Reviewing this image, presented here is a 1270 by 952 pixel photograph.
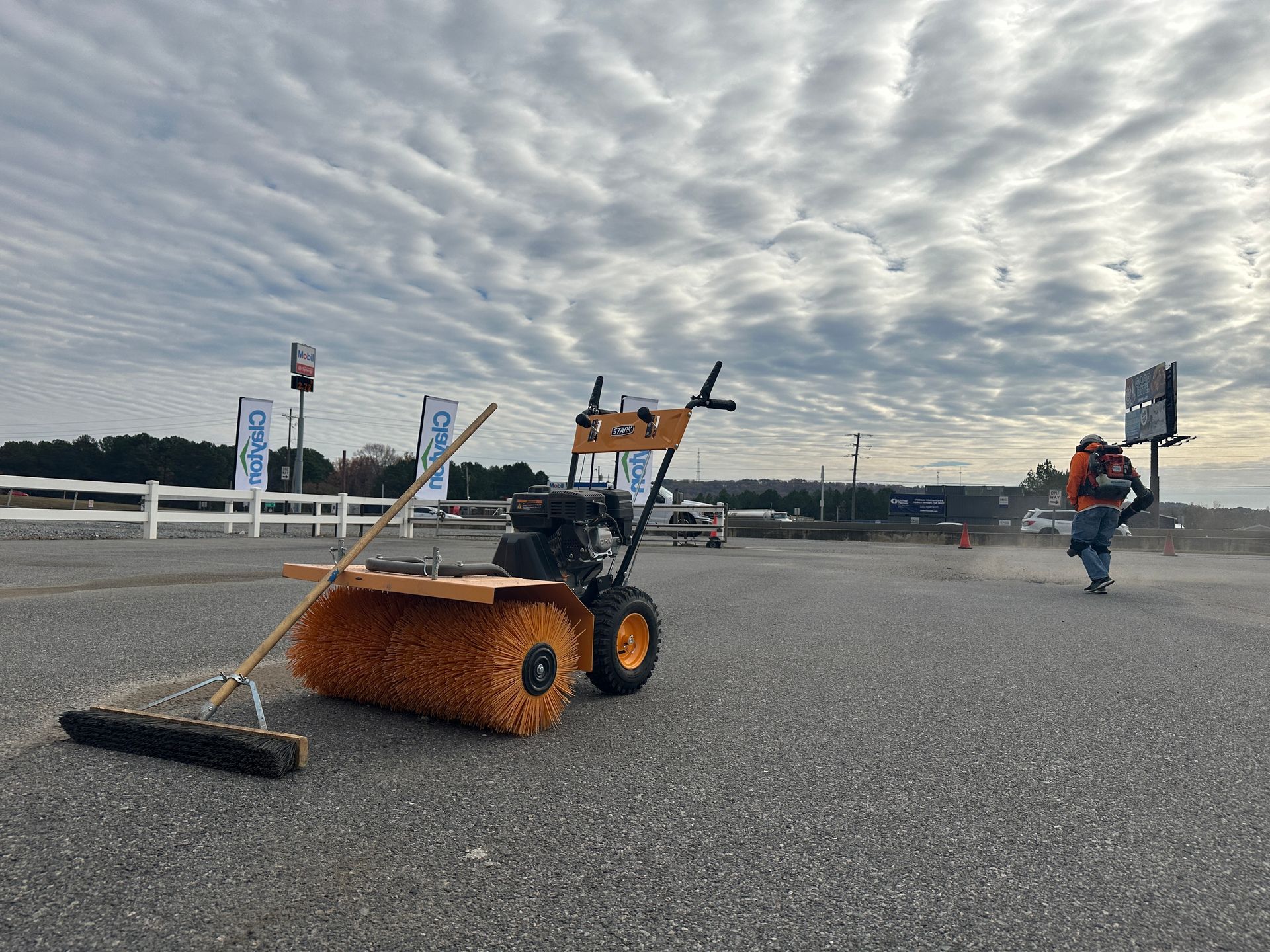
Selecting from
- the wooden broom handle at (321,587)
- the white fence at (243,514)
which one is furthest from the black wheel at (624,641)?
A: the white fence at (243,514)

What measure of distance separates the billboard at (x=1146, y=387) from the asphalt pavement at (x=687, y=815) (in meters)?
47.7

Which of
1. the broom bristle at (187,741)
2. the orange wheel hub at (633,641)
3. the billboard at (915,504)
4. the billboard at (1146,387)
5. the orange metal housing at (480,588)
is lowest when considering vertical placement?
the broom bristle at (187,741)

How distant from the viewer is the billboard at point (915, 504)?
283 feet

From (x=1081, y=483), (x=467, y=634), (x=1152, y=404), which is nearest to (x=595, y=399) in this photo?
(x=467, y=634)

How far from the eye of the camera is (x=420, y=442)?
25250 mm

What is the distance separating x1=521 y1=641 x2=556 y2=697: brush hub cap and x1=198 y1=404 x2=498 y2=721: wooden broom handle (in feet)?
2.78

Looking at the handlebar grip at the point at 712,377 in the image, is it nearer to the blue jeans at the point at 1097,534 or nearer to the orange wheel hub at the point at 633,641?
the orange wheel hub at the point at 633,641

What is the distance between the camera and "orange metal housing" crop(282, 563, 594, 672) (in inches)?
133

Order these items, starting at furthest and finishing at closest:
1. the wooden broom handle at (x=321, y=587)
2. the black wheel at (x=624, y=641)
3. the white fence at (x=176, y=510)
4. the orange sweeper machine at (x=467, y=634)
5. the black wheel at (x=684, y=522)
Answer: the black wheel at (x=684, y=522), the white fence at (x=176, y=510), the black wheel at (x=624, y=641), the wooden broom handle at (x=321, y=587), the orange sweeper machine at (x=467, y=634)

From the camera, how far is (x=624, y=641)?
4496 mm

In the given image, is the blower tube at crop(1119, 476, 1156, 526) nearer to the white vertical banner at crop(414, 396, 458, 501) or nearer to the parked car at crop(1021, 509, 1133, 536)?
the white vertical banner at crop(414, 396, 458, 501)

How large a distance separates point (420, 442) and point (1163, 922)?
965 inches

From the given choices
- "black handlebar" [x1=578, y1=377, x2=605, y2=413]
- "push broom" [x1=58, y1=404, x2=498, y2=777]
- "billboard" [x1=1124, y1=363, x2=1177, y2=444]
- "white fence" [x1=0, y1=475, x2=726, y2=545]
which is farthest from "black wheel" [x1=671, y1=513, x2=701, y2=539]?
"billboard" [x1=1124, y1=363, x2=1177, y2=444]

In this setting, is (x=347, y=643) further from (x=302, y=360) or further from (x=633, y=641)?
(x=302, y=360)
